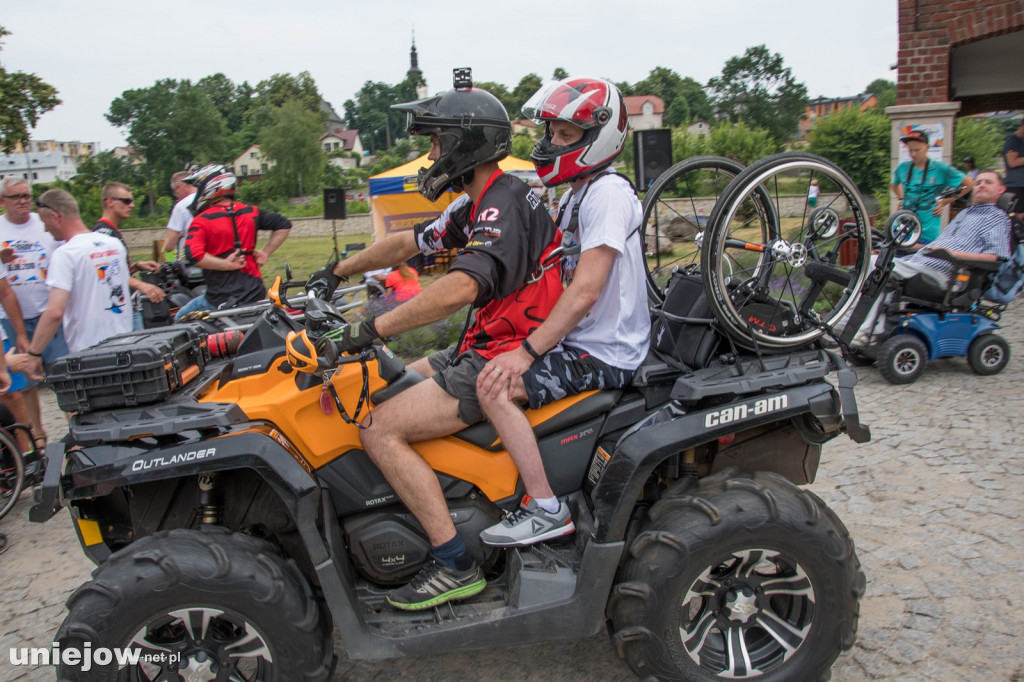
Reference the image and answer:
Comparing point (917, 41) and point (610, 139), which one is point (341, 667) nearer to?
point (610, 139)

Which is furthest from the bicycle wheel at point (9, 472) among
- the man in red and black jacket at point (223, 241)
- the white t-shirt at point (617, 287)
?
the white t-shirt at point (617, 287)

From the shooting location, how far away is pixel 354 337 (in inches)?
112

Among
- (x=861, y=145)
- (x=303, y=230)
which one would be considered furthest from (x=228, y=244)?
(x=303, y=230)

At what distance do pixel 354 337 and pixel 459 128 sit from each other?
0.98 meters

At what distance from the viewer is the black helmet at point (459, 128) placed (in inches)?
121

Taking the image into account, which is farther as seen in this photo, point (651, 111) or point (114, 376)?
point (651, 111)

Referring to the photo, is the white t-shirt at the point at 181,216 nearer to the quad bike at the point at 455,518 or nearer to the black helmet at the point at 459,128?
the quad bike at the point at 455,518

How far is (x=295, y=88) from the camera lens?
9806 cm

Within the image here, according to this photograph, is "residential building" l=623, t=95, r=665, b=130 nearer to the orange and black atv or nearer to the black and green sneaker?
the orange and black atv

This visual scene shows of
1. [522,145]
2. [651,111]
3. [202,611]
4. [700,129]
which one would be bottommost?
[202,611]

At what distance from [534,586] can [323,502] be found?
93 cm

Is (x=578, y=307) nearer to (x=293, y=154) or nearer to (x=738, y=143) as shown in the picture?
(x=738, y=143)

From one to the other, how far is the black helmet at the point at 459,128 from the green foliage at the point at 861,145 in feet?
99.4

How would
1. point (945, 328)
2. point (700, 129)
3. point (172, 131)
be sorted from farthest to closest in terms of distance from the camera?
point (172, 131) < point (700, 129) < point (945, 328)
